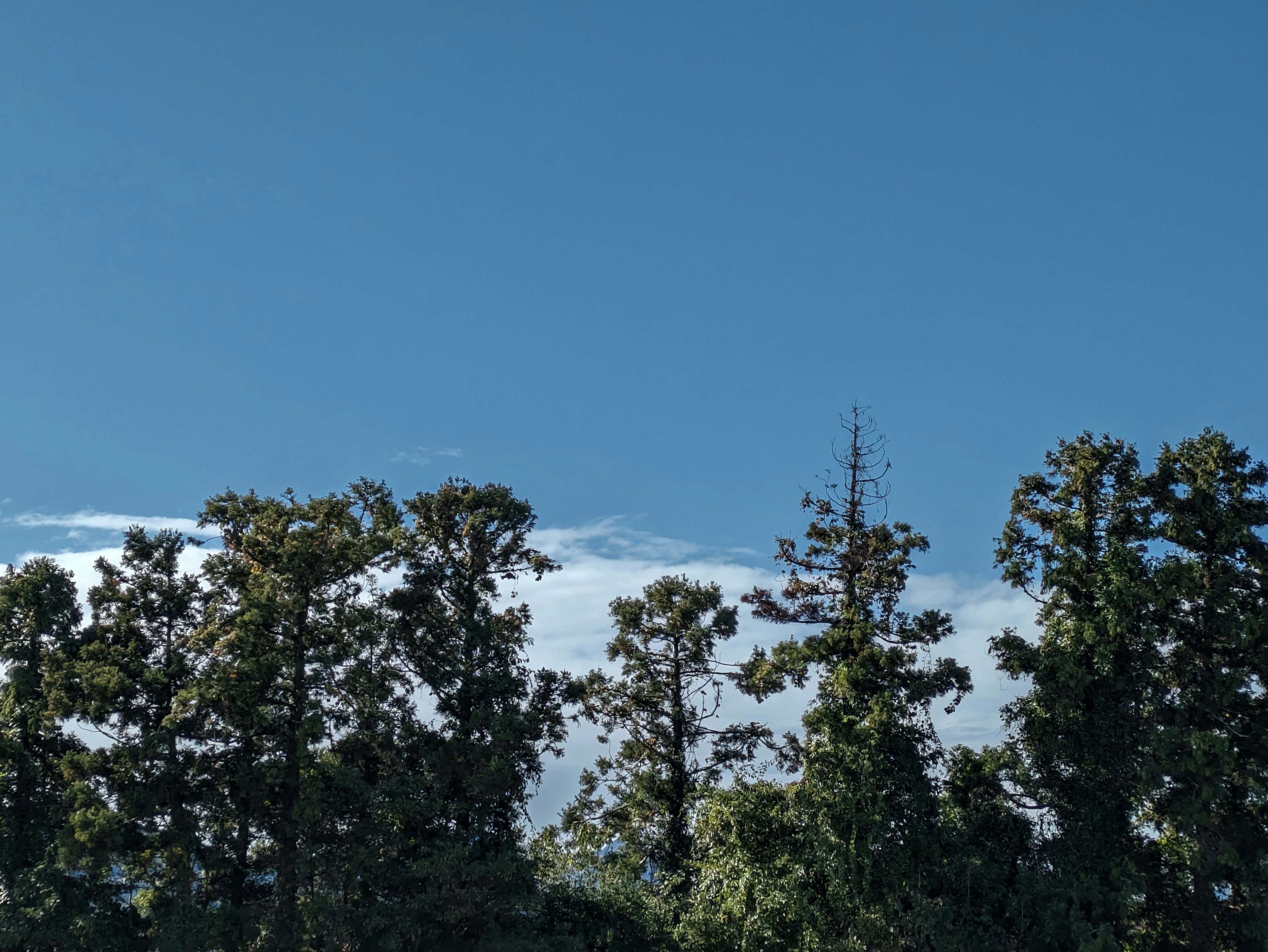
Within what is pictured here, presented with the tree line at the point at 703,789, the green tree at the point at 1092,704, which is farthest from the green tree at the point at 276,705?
the green tree at the point at 1092,704

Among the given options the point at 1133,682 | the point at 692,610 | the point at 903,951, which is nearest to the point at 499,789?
the point at 692,610

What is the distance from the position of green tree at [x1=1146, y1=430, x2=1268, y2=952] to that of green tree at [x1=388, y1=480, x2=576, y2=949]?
1835cm

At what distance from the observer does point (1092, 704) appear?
30750 millimetres

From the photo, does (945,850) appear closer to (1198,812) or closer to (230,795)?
(1198,812)

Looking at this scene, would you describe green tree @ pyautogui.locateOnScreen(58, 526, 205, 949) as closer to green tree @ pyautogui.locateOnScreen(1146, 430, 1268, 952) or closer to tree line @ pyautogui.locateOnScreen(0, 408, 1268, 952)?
tree line @ pyautogui.locateOnScreen(0, 408, 1268, 952)

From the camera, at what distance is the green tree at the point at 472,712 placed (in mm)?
30844

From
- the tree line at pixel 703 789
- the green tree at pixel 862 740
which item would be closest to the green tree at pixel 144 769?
the tree line at pixel 703 789

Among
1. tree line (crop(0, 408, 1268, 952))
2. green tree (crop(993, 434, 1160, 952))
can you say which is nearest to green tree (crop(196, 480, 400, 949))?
tree line (crop(0, 408, 1268, 952))

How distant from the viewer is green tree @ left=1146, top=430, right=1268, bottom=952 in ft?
92.3

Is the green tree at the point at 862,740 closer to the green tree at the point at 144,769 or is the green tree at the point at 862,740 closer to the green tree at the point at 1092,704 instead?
the green tree at the point at 1092,704

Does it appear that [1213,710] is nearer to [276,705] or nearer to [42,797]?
[276,705]

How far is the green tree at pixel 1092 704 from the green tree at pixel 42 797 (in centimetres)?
2654

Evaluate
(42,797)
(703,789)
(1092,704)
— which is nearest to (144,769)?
(42,797)

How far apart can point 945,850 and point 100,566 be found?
2758 centimetres
